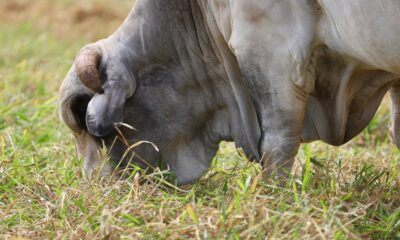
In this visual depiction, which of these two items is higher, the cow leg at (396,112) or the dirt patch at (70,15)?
the cow leg at (396,112)

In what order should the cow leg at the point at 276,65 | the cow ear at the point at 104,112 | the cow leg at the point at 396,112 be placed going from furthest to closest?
the cow leg at the point at 396,112 → the cow ear at the point at 104,112 → the cow leg at the point at 276,65

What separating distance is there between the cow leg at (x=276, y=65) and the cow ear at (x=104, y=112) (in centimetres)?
56

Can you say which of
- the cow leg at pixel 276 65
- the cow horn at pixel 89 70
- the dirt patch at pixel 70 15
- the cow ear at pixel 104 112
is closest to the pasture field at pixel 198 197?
the cow leg at pixel 276 65

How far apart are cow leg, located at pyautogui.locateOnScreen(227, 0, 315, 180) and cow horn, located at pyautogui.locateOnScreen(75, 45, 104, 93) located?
600mm

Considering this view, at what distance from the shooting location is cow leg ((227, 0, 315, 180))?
3814 millimetres

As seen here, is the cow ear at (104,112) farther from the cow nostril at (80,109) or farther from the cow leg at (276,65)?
the cow leg at (276,65)

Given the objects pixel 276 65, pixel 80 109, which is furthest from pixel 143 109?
pixel 276 65

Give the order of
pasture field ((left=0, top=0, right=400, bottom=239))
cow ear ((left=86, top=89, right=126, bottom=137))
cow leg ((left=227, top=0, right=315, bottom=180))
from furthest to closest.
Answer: cow ear ((left=86, top=89, right=126, bottom=137)) → cow leg ((left=227, top=0, right=315, bottom=180)) → pasture field ((left=0, top=0, right=400, bottom=239))

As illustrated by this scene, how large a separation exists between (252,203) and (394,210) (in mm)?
622

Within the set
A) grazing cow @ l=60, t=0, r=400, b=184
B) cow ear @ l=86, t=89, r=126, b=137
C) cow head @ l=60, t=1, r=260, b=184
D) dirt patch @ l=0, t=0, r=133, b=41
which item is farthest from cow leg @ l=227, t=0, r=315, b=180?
dirt patch @ l=0, t=0, r=133, b=41

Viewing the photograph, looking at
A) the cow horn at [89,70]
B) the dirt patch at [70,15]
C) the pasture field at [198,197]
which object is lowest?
the dirt patch at [70,15]

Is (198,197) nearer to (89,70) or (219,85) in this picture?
(219,85)

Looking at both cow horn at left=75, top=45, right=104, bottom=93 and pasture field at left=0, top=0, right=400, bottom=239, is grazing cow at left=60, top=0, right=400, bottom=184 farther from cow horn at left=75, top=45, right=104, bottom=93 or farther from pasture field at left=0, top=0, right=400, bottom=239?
pasture field at left=0, top=0, right=400, bottom=239

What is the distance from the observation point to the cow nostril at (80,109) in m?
4.30
